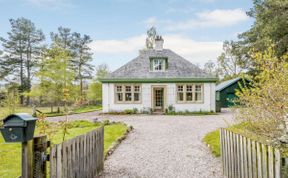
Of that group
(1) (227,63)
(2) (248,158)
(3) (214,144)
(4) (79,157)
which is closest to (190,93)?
(3) (214,144)

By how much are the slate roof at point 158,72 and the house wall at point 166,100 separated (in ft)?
2.56

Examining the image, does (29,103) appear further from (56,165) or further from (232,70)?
(56,165)

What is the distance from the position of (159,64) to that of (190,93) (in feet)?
11.9

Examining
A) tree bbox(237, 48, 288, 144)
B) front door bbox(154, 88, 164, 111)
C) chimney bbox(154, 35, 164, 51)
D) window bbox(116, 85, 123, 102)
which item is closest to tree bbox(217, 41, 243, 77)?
chimney bbox(154, 35, 164, 51)

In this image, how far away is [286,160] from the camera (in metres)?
2.82

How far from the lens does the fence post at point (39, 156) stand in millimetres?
3131

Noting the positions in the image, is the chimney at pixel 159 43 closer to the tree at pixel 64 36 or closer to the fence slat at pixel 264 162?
the fence slat at pixel 264 162

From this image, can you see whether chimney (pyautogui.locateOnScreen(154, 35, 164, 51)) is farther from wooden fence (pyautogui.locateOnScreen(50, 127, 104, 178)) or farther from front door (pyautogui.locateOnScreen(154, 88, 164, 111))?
wooden fence (pyautogui.locateOnScreen(50, 127, 104, 178))

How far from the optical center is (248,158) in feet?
12.4

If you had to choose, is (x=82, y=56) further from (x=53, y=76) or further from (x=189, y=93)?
(x=189, y=93)

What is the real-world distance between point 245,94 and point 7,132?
388cm

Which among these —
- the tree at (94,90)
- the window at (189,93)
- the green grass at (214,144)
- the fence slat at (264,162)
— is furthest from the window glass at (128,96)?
the fence slat at (264,162)

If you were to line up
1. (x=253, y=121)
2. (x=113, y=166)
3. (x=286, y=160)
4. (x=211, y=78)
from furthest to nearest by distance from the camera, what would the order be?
(x=211, y=78)
(x=113, y=166)
(x=253, y=121)
(x=286, y=160)

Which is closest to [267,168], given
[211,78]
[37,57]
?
[211,78]
